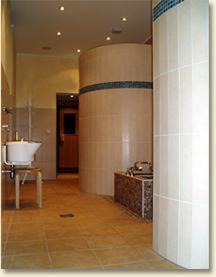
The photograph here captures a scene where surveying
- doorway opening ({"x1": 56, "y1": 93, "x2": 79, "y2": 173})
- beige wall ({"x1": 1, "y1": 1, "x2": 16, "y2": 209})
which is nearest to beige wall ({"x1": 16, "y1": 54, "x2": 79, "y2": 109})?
doorway opening ({"x1": 56, "y1": 93, "x2": 79, "y2": 173})

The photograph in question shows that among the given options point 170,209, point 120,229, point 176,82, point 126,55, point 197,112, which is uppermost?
point 126,55

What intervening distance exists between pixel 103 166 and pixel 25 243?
2675 mm

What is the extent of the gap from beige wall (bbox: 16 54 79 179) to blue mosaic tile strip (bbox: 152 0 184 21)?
18.6 ft

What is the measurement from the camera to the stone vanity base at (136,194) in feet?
12.1

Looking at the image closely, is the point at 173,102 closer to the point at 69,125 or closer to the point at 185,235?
the point at 185,235

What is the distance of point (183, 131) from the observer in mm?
2176

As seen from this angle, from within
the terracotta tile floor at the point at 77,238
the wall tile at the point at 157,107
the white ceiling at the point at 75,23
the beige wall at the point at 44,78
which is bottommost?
the terracotta tile floor at the point at 77,238

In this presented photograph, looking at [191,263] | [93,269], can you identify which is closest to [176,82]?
[191,263]

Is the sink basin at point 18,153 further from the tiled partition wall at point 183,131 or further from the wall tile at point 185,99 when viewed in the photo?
the wall tile at point 185,99

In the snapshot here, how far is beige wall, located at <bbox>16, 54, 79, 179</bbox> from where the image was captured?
305 inches

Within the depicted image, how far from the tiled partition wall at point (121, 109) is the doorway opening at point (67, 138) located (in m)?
4.75

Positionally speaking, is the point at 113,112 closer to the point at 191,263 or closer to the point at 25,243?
the point at 25,243

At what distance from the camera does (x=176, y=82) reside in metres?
2.24

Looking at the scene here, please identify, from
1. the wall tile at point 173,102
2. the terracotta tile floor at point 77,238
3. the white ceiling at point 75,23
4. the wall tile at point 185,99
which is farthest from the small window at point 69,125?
the wall tile at point 185,99
